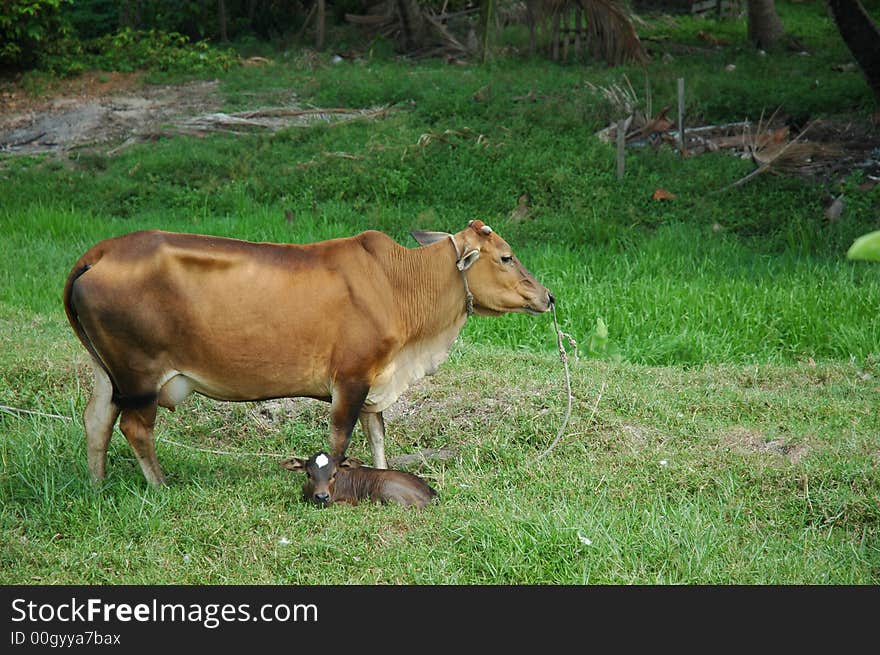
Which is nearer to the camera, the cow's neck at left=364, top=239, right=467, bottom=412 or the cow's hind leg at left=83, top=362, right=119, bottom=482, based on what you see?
the cow's hind leg at left=83, top=362, right=119, bottom=482

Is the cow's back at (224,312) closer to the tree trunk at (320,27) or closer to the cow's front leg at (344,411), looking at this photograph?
the cow's front leg at (344,411)

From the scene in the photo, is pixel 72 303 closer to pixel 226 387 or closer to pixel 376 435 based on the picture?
pixel 226 387

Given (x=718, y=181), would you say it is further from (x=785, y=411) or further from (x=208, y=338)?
(x=208, y=338)

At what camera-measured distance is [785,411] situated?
22.0 feet

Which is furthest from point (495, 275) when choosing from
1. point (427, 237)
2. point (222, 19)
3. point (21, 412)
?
point (222, 19)

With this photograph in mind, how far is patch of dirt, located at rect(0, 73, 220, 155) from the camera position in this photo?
44.7 ft

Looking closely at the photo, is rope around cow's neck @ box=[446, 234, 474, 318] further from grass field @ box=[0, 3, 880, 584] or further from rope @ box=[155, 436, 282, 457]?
rope @ box=[155, 436, 282, 457]

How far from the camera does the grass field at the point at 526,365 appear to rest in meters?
4.90

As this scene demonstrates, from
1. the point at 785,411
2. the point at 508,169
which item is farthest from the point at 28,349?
the point at 508,169

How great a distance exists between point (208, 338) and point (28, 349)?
2901mm

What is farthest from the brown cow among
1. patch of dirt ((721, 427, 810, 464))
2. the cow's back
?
patch of dirt ((721, 427, 810, 464))

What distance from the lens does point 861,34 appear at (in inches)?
478

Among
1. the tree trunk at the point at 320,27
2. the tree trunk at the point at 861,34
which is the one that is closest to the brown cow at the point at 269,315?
the tree trunk at the point at 861,34

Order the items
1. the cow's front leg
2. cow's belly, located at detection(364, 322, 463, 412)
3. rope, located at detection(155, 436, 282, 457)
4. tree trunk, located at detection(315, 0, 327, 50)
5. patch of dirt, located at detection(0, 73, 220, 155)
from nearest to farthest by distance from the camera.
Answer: the cow's front leg, cow's belly, located at detection(364, 322, 463, 412), rope, located at detection(155, 436, 282, 457), patch of dirt, located at detection(0, 73, 220, 155), tree trunk, located at detection(315, 0, 327, 50)
